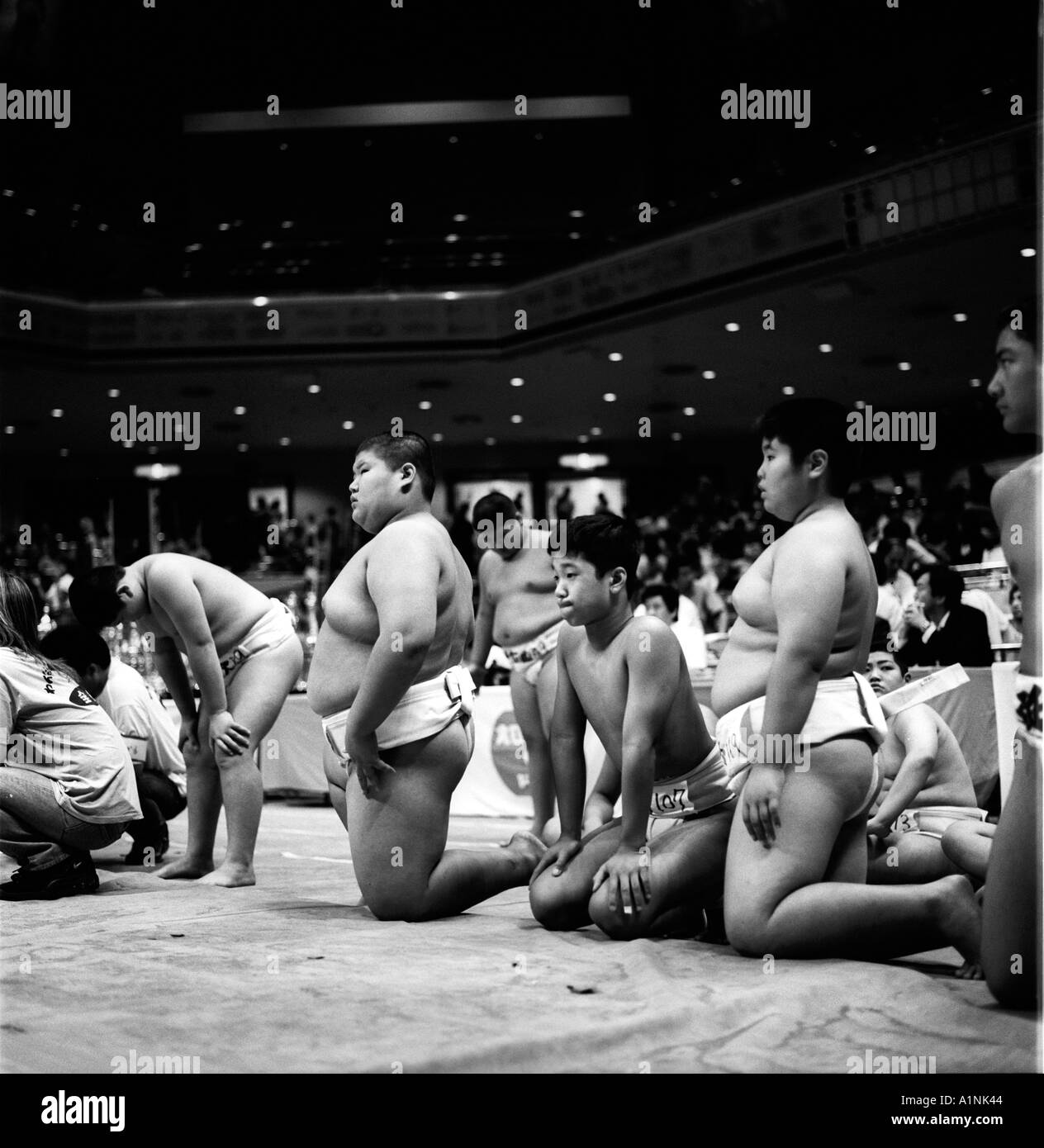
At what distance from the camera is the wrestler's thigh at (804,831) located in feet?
8.75

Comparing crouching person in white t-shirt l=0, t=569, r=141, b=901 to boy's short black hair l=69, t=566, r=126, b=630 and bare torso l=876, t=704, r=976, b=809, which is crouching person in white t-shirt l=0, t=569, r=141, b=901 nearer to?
boy's short black hair l=69, t=566, r=126, b=630

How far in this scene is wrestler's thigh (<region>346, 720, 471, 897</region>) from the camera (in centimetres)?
327

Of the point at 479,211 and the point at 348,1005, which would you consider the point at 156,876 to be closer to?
the point at 348,1005

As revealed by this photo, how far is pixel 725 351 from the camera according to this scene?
16094mm

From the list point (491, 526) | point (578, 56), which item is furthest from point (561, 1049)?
point (578, 56)

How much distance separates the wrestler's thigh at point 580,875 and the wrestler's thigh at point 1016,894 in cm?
106

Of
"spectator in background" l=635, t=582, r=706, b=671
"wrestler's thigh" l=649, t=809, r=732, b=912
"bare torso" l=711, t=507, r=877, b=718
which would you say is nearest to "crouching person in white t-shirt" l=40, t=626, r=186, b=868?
"wrestler's thigh" l=649, t=809, r=732, b=912

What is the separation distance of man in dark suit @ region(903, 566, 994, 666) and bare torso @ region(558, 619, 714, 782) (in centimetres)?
344

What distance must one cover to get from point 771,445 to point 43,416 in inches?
714

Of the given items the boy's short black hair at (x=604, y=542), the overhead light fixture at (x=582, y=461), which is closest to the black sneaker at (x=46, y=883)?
the boy's short black hair at (x=604, y=542)

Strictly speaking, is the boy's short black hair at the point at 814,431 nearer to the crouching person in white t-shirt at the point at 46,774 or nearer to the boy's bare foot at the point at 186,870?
the crouching person in white t-shirt at the point at 46,774

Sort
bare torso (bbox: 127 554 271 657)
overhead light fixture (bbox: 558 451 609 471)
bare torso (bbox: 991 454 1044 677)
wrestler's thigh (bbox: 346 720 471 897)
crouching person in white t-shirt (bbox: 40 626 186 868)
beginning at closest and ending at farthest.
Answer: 1. bare torso (bbox: 991 454 1044 677)
2. wrestler's thigh (bbox: 346 720 471 897)
3. bare torso (bbox: 127 554 271 657)
4. crouching person in white t-shirt (bbox: 40 626 186 868)
5. overhead light fixture (bbox: 558 451 609 471)

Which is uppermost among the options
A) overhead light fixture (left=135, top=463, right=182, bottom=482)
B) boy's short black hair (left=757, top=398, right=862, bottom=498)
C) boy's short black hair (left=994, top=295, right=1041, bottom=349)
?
overhead light fixture (left=135, top=463, right=182, bottom=482)

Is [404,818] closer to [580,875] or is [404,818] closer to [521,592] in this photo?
[580,875]
